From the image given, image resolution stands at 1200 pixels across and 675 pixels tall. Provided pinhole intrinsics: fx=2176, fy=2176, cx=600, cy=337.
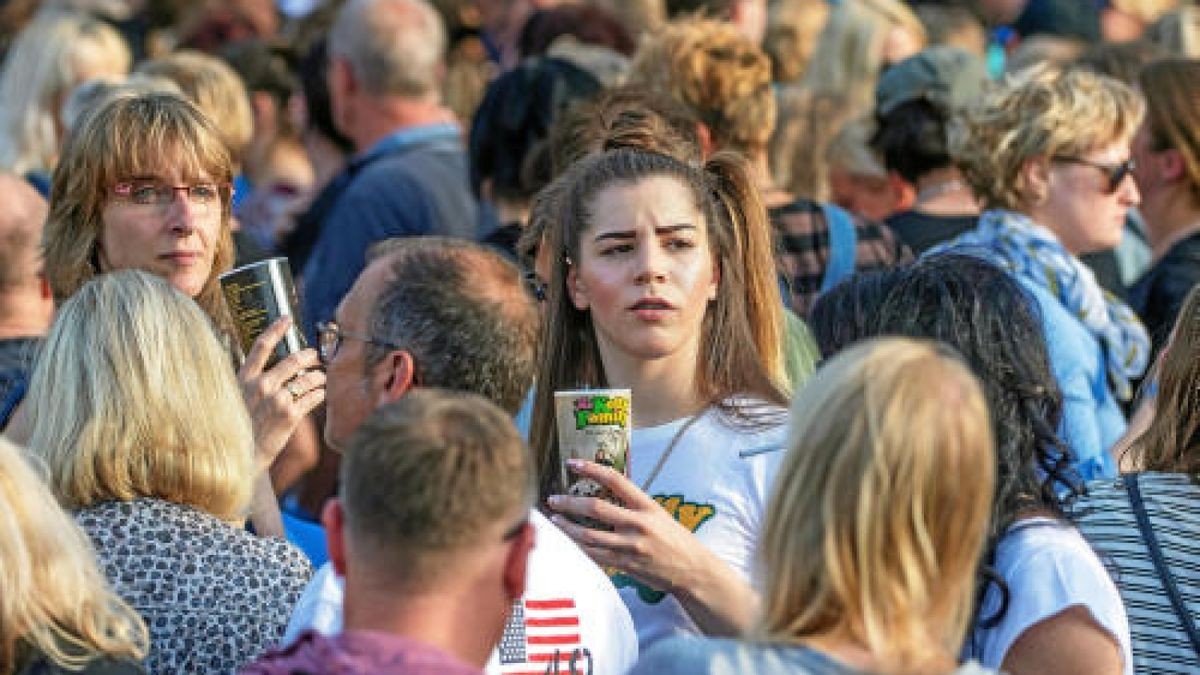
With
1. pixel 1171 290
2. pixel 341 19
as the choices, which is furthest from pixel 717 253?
pixel 341 19

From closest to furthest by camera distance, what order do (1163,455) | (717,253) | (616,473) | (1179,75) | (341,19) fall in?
(616,473) < (1163,455) < (717,253) < (1179,75) < (341,19)

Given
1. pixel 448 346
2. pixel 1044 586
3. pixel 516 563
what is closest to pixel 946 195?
pixel 448 346

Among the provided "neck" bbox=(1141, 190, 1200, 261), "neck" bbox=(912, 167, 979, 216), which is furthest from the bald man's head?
"neck" bbox=(1141, 190, 1200, 261)

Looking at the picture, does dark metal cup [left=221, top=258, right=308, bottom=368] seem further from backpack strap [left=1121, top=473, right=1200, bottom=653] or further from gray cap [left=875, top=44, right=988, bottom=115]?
gray cap [left=875, top=44, right=988, bottom=115]

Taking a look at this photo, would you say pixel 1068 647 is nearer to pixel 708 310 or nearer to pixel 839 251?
pixel 708 310

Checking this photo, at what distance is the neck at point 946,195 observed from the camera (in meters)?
7.14

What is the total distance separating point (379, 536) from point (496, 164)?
3.68m

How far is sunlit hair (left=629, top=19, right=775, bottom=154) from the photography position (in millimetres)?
6344

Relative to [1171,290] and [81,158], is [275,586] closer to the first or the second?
[81,158]

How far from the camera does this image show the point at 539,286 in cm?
532

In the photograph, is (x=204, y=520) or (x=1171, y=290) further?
→ (x=1171, y=290)

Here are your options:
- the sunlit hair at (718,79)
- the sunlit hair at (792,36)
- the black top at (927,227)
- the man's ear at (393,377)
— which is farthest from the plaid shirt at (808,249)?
the sunlit hair at (792,36)

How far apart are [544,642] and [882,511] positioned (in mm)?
919

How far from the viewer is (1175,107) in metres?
6.83
